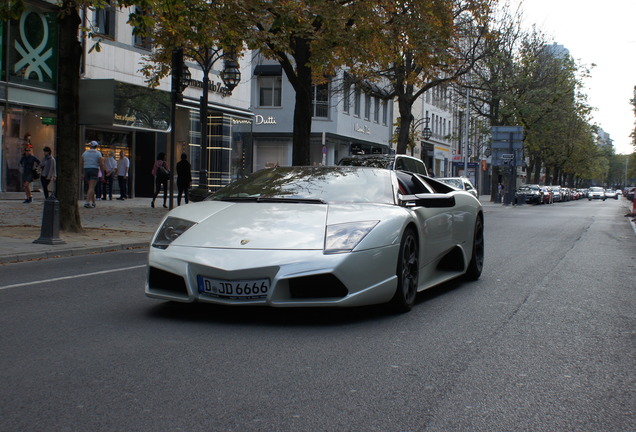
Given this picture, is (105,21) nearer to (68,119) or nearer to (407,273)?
(68,119)

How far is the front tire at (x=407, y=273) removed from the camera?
21.4 feet

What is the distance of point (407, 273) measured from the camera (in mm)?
6723

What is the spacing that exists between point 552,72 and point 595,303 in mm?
45815

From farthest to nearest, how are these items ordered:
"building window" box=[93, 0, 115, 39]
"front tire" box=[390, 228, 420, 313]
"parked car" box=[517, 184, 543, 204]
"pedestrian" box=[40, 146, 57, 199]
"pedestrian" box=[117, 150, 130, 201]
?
"parked car" box=[517, 184, 543, 204] < "pedestrian" box=[117, 150, 130, 201] < "building window" box=[93, 0, 115, 39] < "pedestrian" box=[40, 146, 57, 199] < "front tire" box=[390, 228, 420, 313]

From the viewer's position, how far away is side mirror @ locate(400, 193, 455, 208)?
7071mm

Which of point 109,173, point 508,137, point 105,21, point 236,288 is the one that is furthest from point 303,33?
point 508,137

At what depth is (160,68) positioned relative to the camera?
25172mm

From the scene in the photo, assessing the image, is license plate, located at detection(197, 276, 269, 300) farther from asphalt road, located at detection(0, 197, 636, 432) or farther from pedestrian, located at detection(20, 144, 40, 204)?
pedestrian, located at detection(20, 144, 40, 204)

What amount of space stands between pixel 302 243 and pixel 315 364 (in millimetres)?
1355

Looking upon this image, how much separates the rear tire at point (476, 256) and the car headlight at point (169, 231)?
3776 millimetres

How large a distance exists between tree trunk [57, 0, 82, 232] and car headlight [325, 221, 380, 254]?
9309 mm

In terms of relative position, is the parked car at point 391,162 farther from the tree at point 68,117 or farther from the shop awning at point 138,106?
the shop awning at point 138,106

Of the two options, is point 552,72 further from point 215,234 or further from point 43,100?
point 215,234

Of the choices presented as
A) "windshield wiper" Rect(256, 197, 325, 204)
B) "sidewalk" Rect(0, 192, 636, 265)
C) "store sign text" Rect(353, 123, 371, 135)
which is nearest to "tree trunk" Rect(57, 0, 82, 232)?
"sidewalk" Rect(0, 192, 636, 265)
